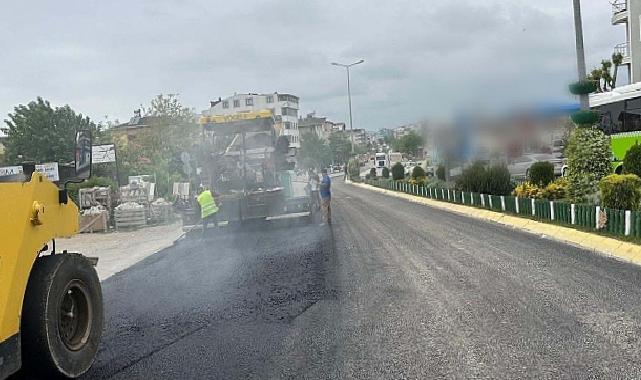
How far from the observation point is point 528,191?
20.8 metres

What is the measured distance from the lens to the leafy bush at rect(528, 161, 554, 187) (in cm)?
2138

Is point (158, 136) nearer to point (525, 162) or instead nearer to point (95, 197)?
point (95, 197)

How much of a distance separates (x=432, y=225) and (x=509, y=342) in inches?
486

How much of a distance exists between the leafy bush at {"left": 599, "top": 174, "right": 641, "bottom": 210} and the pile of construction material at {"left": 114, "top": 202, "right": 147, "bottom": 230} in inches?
622

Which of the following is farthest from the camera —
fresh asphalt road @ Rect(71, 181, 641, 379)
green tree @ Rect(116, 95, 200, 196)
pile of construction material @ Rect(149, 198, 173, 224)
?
green tree @ Rect(116, 95, 200, 196)

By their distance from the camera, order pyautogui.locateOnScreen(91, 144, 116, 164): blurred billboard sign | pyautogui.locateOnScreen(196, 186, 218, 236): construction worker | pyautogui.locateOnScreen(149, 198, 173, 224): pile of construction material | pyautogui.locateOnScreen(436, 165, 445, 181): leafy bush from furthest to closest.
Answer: pyautogui.locateOnScreen(436, 165, 445, 181): leafy bush, pyautogui.locateOnScreen(91, 144, 116, 164): blurred billboard sign, pyautogui.locateOnScreen(149, 198, 173, 224): pile of construction material, pyautogui.locateOnScreen(196, 186, 218, 236): construction worker

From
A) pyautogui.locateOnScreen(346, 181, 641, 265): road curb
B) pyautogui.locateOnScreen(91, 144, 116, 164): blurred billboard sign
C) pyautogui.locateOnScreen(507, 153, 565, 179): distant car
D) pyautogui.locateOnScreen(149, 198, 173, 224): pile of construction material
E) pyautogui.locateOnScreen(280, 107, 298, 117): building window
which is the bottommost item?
pyautogui.locateOnScreen(346, 181, 641, 265): road curb

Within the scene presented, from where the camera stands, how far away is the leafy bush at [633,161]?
1939 cm

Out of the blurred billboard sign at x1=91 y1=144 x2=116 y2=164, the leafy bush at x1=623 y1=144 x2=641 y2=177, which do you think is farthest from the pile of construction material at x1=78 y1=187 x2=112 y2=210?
the leafy bush at x1=623 y1=144 x2=641 y2=177

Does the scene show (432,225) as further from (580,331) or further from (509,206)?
(580,331)

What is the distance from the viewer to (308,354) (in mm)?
6055

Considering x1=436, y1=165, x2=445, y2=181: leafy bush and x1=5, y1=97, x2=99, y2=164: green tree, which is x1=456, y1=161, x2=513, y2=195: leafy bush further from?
x1=5, y1=97, x2=99, y2=164: green tree

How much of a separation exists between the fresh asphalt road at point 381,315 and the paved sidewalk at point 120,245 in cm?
107

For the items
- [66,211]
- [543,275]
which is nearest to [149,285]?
[66,211]
